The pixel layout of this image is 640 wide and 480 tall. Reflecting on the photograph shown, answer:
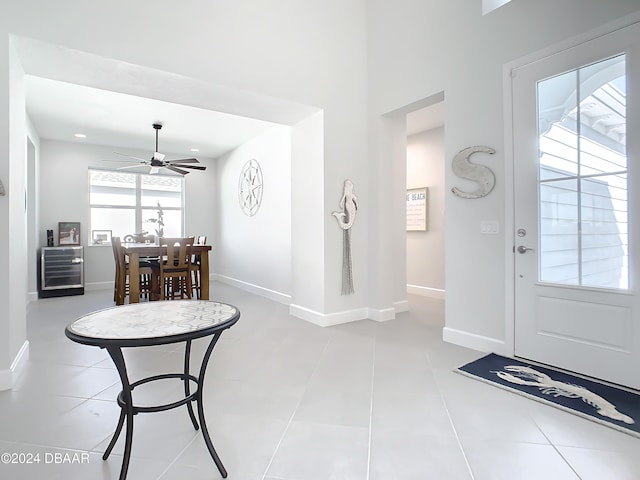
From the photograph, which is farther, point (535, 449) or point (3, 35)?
point (3, 35)

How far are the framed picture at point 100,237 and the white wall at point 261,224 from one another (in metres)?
Answer: 2.12

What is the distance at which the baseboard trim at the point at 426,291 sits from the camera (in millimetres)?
5250

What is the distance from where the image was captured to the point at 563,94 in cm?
245

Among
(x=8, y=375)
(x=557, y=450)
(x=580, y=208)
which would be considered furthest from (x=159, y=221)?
(x=557, y=450)

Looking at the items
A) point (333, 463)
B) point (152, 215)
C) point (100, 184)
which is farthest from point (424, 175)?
point (100, 184)

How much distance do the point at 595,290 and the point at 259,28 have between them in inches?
139

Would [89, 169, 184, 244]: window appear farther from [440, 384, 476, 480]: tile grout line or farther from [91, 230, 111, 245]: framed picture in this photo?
[440, 384, 476, 480]: tile grout line

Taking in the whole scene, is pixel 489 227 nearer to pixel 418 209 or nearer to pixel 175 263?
pixel 418 209

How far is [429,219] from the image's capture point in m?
5.49

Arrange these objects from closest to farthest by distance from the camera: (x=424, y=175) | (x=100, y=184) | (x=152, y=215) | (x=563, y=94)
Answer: (x=563, y=94)
(x=424, y=175)
(x=100, y=184)
(x=152, y=215)

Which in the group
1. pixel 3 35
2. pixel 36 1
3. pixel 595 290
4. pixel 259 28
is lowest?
pixel 595 290

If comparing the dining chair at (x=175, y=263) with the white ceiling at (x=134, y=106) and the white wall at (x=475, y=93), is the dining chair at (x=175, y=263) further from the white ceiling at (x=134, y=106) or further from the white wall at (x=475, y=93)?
the white wall at (x=475, y=93)

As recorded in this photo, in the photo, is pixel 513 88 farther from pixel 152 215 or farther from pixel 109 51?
pixel 152 215

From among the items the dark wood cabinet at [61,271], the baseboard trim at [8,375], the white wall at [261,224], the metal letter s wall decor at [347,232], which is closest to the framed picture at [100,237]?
the dark wood cabinet at [61,271]
